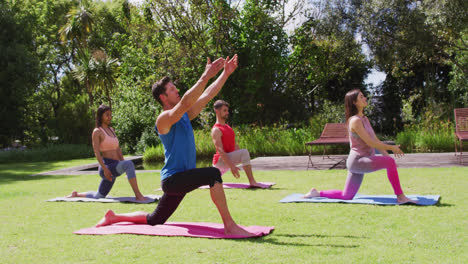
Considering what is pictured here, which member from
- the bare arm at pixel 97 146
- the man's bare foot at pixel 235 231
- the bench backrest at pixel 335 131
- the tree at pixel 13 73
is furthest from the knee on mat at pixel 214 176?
the tree at pixel 13 73

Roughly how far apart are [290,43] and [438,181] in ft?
55.4

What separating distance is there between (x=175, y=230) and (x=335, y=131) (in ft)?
26.1

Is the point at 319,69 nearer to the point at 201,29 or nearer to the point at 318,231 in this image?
the point at 201,29

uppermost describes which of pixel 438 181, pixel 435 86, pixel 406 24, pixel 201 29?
pixel 201 29

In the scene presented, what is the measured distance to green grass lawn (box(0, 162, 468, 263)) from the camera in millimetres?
3861

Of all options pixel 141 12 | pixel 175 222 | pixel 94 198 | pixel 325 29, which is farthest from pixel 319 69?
pixel 175 222

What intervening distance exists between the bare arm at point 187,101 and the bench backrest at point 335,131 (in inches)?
321

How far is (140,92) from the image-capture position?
24.2 meters

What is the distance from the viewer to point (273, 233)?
480 centimetres

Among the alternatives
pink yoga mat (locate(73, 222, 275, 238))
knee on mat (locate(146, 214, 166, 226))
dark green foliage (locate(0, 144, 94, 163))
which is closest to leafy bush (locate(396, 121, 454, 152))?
pink yoga mat (locate(73, 222, 275, 238))

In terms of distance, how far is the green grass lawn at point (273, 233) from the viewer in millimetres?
3861

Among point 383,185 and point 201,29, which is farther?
point 201,29

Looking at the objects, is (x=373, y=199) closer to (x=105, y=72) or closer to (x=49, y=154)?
(x=49, y=154)

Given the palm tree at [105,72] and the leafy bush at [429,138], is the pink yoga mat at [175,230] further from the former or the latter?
the palm tree at [105,72]
